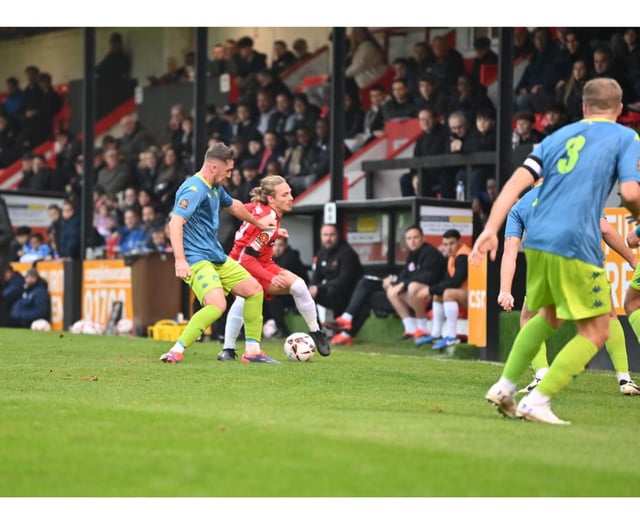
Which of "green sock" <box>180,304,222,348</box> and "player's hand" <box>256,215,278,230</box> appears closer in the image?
"green sock" <box>180,304,222,348</box>

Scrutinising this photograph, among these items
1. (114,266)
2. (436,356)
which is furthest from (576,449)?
(114,266)

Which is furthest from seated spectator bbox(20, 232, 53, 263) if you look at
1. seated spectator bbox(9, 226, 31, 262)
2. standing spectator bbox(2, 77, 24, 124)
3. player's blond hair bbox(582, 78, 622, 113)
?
player's blond hair bbox(582, 78, 622, 113)

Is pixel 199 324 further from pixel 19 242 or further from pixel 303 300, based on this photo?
pixel 19 242

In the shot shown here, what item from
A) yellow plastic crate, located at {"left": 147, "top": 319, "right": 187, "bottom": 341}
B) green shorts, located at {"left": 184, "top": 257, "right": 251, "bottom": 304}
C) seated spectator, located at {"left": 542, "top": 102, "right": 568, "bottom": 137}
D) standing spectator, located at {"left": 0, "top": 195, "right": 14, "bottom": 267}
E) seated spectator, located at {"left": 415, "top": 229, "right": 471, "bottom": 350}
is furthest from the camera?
standing spectator, located at {"left": 0, "top": 195, "right": 14, "bottom": 267}

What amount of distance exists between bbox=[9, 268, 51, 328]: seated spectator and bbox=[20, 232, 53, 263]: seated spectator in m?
1.86

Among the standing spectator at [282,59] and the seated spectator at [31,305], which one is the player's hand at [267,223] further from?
the standing spectator at [282,59]

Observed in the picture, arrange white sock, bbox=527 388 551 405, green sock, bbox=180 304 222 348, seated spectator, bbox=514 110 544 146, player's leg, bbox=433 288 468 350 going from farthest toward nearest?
seated spectator, bbox=514 110 544 146 → player's leg, bbox=433 288 468 350 → green sock, bbox=180 304 222 348 → white sock, bbox=527 388 551 405

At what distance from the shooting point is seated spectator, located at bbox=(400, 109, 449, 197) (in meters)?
19.7

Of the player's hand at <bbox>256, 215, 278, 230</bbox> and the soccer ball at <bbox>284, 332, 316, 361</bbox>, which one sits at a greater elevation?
the player's hand at <bbox>256, 215, 278, 230</bbox>

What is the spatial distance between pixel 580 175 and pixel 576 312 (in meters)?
0.79

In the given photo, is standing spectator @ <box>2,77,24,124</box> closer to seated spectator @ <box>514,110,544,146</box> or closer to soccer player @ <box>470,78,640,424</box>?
seated spectator @ <box>514,110,544,146</box>

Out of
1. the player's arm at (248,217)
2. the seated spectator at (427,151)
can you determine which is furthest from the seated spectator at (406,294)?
the player's arm at (248,217)
